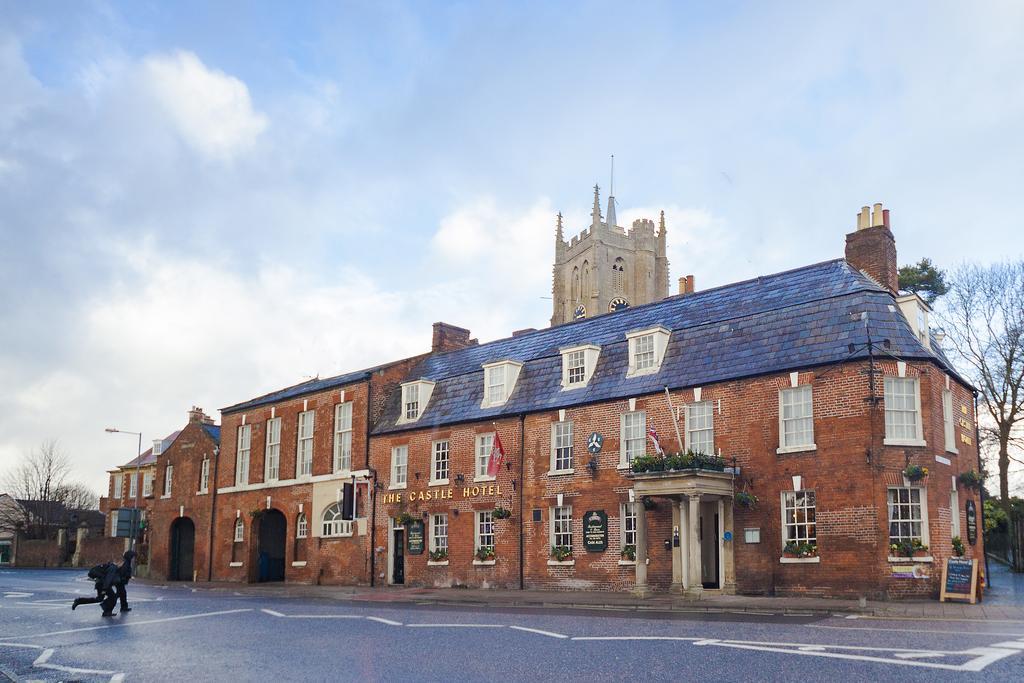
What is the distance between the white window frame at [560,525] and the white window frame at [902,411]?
35.5 feet

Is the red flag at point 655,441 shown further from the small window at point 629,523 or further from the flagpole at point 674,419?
the small window at point 629,523

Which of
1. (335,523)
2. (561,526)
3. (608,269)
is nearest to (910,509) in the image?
(561,526)

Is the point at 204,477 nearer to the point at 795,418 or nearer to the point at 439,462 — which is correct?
the point at 439,462

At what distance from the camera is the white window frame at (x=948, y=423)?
2591 cm

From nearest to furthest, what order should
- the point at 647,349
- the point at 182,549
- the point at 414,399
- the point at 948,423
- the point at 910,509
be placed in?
the point at 910,509 → the point at 948,423 → the point at 647,349 → the point at 414,399 → the point at 182,549

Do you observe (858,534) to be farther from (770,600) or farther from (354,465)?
(354,465)

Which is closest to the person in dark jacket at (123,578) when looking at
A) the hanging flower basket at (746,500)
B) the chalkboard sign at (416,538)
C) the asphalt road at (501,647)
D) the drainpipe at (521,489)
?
the asphalt road at (501,647)

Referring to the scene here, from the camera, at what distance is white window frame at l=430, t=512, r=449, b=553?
1362 inches

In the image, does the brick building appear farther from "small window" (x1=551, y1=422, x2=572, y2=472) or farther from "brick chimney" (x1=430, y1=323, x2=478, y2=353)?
"brick chimney" (x1=430, y1=323, x2=478, y2=353)

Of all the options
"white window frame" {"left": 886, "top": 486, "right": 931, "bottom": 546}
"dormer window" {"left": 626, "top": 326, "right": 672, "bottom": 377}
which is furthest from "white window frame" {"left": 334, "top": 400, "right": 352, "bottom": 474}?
"white window frame" {"left": 886, "top": 486, "right": 931, "bottom": 546}

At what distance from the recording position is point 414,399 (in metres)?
37.9

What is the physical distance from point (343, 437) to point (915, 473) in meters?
23.9

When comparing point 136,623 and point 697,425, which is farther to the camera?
point 697,425

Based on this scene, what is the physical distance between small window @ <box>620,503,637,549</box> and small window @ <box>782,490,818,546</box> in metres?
4.90
